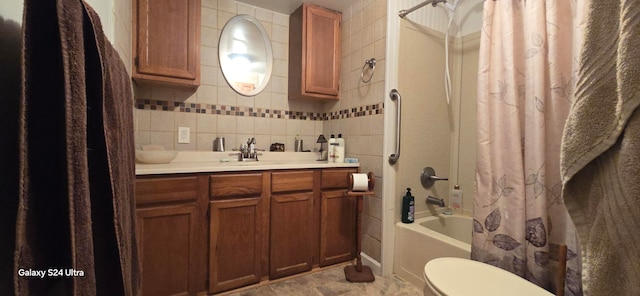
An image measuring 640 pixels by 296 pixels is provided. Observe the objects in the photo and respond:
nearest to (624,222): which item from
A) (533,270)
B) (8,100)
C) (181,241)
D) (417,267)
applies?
(533,270)

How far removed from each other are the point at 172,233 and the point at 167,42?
1191 millimetres

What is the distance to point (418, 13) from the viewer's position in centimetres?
193

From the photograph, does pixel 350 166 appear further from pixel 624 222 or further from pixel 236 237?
pixel 624 222

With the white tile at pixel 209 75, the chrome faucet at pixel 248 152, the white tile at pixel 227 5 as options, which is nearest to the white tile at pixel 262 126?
the chrome faucet at pixel 248 152

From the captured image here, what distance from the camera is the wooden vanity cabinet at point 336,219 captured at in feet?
6.12

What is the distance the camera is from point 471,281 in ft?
3.36

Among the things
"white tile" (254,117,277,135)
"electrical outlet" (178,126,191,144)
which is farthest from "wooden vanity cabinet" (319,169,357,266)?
"electrical outlet" (178,126,191,144)

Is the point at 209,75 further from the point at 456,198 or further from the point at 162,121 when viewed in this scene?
the point at 456,198

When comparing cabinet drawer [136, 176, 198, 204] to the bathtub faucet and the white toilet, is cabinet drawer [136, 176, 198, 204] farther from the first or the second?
the bathtub faucet

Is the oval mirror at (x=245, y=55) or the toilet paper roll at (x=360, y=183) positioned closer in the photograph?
the toilet paper roll at (x=360, y=183)

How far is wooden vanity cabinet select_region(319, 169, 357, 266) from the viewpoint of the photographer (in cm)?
187

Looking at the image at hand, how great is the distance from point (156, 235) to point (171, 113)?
930mm

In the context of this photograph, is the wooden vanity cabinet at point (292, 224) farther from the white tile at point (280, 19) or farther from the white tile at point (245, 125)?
the white tile at point (280, 19)

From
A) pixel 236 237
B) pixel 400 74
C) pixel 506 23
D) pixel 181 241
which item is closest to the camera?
pixel 506 23
